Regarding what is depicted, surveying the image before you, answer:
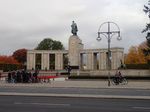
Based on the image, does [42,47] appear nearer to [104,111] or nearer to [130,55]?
[130,55]

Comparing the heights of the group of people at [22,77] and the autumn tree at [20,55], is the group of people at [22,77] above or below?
below

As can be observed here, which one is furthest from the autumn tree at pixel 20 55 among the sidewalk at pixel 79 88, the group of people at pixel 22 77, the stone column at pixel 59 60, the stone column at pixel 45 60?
the sidewalk at pixel 79 88

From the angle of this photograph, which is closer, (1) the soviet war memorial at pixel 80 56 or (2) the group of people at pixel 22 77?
(2) the group of people at pixel 22 77

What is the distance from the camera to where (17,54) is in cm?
16200

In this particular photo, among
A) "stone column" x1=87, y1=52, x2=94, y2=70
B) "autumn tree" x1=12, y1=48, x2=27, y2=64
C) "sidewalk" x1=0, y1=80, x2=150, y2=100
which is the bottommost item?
"sidewalk" x1=0, y1=80, x2=150, y2=100

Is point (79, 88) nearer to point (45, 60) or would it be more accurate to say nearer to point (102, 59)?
point (102, 59)

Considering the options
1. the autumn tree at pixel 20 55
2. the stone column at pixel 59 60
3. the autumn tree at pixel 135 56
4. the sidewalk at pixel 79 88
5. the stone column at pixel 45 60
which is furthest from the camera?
the autumn tree at pixel 20 55

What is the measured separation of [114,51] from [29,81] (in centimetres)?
5225

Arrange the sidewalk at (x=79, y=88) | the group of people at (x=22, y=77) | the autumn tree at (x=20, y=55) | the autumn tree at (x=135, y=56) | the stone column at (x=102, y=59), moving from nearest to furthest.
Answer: the sidewalk at (x=79, y=88) < the group of people at (x=22, y=77) < the stone column at (x=102, y=59) < the autumn tree at (x=135, y=56) < the autumn tree at (x=20, y=55)

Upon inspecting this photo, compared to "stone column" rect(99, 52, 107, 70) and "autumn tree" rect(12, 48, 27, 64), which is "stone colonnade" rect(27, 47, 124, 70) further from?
"autumn tree" rect(12, 48, 27, 64)

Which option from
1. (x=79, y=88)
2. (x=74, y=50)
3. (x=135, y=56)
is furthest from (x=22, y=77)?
(x=135, y=56)

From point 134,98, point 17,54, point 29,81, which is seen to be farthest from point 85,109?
point 17,54

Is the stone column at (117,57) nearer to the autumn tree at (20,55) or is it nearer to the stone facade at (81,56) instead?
the stone facade at (81,56)

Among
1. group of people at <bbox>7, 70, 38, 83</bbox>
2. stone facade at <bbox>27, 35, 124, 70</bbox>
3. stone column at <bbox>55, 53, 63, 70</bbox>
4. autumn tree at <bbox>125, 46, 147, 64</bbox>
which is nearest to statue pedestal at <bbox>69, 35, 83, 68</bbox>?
stone facade at <bbox>27, 35, 124, 70</bbox>
